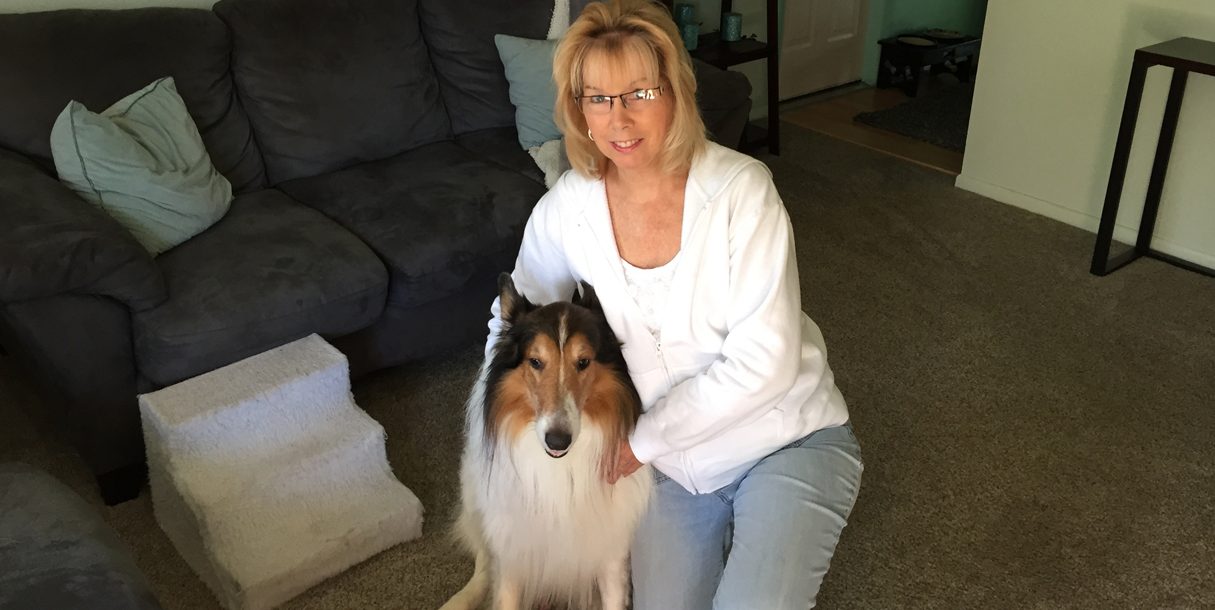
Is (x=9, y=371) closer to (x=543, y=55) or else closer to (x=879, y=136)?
(x=543, y=55)

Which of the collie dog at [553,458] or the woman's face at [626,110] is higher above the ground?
the woman's face at [626,110]

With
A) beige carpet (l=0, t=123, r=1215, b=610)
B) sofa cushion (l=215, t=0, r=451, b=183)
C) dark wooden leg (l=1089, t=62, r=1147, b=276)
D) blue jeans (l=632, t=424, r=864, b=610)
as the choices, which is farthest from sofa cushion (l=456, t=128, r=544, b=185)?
dark wooden leg (l=1089, t=62, r=1147, b=276)

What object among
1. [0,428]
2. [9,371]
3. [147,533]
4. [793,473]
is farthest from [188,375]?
[793,473]

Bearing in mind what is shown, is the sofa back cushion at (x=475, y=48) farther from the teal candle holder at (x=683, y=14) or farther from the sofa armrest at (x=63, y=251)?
the sofa armrest at (x=63, y=251)

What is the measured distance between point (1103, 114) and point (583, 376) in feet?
8.79

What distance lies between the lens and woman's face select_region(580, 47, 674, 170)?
1.47 m

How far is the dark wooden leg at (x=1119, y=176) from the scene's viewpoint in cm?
288

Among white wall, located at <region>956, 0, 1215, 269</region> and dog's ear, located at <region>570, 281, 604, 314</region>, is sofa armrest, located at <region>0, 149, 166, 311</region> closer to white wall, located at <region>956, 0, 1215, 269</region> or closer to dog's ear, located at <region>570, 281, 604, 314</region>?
dog's ear, located at <region>570, 281, 604, 314</region>

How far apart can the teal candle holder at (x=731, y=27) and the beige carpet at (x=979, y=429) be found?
0.96 metres

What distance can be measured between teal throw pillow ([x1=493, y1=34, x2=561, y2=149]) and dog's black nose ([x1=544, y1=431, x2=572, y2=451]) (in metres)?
1.68

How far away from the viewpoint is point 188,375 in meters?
2.09

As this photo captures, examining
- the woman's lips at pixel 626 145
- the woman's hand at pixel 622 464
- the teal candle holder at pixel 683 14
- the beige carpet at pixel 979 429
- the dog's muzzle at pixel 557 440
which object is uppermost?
the woman's lips at pixel 626 145

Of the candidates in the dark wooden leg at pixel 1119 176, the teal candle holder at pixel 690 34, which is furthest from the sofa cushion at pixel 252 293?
the dark wooden leg at pixel 1119 176

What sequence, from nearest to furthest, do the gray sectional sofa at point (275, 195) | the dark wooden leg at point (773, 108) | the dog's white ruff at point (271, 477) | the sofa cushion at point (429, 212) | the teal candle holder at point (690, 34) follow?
the dog's white ruff at point (271, 477) < the gray sectional sofa at point (275, 195) < the sofa cushion at point (429, 212) < the teal candle holder at point (690, 34) < the dark wooden leg at point (773, 108)
